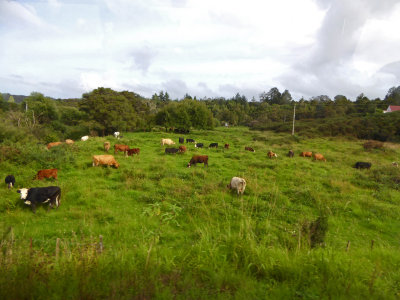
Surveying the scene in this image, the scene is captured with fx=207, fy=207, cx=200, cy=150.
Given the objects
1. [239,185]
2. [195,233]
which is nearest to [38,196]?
[195,233]

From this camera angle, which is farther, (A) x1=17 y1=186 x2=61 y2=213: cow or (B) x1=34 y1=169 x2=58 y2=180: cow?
(B) x1=34 y1=169 x2=58 y2=180: cow

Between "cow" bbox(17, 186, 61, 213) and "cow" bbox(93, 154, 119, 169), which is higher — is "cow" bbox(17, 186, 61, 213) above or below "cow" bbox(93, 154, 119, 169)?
below

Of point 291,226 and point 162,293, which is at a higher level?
point 162,293

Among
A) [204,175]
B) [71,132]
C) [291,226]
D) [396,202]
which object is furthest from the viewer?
[71,132]

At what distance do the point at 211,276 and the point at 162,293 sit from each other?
801 millimetres

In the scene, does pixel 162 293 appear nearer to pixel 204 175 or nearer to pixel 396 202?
pixel 204 175

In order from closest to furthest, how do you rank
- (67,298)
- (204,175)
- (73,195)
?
(67,298), (73,195), (204,175)

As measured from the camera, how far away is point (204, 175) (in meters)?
12.0

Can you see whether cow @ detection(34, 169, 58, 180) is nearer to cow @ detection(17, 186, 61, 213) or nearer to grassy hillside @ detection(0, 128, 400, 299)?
grassy hillside @ detection(0, 128, 400, 299)

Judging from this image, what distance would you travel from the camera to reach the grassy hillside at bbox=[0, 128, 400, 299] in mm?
2439

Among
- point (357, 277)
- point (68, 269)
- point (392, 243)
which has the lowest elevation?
point (392, 243)

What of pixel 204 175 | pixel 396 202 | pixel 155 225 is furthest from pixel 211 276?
pixel 396 202

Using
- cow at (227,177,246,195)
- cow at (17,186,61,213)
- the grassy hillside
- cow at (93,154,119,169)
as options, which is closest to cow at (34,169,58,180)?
the grassy hillside

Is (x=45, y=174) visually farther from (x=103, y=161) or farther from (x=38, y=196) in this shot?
(x=38, y=196)
